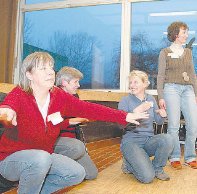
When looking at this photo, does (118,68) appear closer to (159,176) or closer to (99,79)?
(99,79)

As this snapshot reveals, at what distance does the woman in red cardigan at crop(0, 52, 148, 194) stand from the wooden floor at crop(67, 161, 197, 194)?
0.38 metres

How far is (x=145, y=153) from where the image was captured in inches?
99.1

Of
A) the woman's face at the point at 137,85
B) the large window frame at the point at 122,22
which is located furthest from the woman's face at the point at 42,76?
the large window frame at the point at 122,22

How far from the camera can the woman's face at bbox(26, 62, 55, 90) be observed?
1665 mm

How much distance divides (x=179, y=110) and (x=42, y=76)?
158cm

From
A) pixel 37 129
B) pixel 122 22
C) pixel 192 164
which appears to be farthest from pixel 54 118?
pixel 122 22

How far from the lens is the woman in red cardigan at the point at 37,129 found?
61.6 inches

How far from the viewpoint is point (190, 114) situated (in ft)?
9.43

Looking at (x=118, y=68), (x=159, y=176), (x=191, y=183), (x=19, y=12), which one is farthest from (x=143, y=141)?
(x=19, y=12)

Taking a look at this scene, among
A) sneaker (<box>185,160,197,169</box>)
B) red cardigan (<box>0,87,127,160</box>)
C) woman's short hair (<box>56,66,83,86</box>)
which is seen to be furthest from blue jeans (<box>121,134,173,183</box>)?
red cardigan (<box>0,87,127,160</box>)

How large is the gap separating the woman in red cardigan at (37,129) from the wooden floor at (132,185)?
38cm

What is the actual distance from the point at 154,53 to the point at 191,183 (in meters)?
→ 3.04

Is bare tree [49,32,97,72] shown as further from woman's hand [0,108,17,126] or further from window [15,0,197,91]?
woman's hand [0,108,17,126]

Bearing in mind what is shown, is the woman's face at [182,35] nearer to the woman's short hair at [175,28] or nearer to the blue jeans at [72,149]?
the woman's short hair at [175,28]
